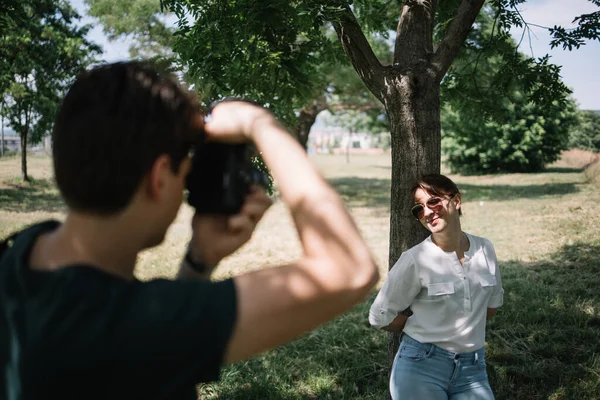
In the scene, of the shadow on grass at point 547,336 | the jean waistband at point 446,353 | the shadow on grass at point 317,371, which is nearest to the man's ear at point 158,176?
the jean waistband at point 446,353

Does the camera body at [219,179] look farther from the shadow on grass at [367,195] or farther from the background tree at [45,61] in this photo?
the background tree at [45,61]

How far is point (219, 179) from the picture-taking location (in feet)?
3.57

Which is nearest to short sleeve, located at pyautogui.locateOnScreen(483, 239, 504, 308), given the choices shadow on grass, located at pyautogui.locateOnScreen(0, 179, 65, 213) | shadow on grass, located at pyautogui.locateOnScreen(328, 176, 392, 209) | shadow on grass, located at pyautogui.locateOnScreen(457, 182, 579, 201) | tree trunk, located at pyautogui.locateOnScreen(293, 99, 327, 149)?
shadow on grass, located at pyautogui.locateOnScreen(0, 179, 65, 213)

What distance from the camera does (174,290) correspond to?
2.98 feet

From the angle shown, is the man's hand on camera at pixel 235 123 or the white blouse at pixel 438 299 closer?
the man's hand on camera at pixel 235 123

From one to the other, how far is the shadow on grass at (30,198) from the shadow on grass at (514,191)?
43.0ft

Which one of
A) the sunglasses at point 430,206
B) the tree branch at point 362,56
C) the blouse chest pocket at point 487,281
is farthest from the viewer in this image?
the tree branch at point 362,56

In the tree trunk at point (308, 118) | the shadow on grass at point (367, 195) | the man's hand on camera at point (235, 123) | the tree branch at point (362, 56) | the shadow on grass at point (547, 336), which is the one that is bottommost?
the shadow on grass at point (547, 336)

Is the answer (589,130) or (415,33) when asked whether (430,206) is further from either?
(589,130)

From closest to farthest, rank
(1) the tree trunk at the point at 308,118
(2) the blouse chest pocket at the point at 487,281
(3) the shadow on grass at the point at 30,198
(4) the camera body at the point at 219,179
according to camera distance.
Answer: (4) the camera body at the point at 219,179 → (2) the blouse chest pocket at the point at 487,281 → (3) the shadow on grass at the point at 30,198 → (1) the tree trunk at the point at 308,118

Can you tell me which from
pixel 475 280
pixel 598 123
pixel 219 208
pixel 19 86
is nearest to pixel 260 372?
pixel 475 280

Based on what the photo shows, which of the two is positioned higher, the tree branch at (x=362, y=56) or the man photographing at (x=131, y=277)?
the tree branch at (x=362, y=56)

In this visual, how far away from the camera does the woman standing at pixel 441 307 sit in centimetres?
265

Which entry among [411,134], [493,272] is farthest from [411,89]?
[493,272]
